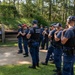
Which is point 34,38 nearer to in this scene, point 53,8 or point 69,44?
point 69,44

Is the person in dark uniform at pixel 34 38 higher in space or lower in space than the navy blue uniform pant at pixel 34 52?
higher

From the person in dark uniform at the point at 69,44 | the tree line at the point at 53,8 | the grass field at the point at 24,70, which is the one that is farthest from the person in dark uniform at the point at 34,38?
the tree line at the point at 53,8

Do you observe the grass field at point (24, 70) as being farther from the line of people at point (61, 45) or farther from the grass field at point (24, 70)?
the line of people at point (61, 45)

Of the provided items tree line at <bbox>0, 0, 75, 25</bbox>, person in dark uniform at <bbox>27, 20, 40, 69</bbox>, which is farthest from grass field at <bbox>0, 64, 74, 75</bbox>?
tree line at <bbox>0, 0, 75, 25</bbox>

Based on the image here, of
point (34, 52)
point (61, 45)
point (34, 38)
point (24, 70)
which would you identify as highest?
point (34, 38)

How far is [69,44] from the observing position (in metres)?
5.82

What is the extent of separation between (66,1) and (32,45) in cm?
3636

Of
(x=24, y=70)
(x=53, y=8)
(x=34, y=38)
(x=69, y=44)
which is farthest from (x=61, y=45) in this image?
(x=53, y=8)

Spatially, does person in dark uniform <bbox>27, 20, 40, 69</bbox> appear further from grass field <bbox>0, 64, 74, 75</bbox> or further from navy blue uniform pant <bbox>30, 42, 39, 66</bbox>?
grass field <bbox>0, 64, 74, 75</bbox>

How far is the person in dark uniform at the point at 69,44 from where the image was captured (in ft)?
18.5

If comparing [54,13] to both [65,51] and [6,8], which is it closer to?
[6,8]

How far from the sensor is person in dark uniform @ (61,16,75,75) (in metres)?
5.64

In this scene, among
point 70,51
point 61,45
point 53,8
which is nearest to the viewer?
point 70,51

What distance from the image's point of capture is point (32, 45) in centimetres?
809
